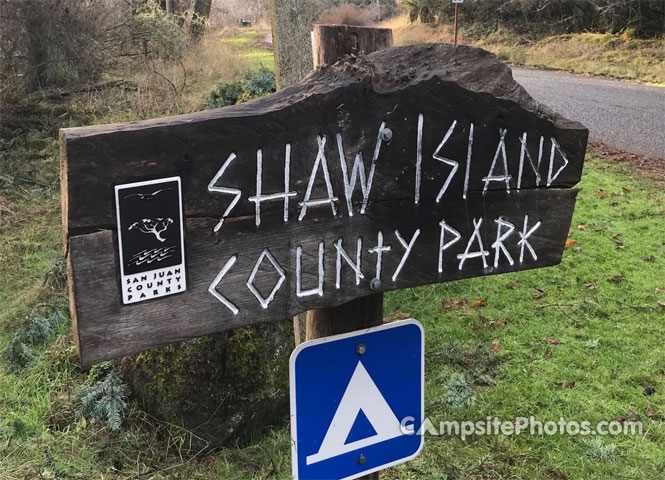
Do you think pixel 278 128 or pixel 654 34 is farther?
pixel 654 34

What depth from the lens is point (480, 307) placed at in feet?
14.0

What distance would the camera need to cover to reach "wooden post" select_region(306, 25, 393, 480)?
4.58 ft

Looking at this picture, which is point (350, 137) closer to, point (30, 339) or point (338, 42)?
point (338, 42)

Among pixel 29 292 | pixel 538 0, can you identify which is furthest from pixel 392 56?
→ pixel 538 0

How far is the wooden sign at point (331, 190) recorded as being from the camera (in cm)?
97

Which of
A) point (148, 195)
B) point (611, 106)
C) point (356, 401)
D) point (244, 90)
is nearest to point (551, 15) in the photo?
point (611, 106)

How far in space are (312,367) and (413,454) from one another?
0.43m

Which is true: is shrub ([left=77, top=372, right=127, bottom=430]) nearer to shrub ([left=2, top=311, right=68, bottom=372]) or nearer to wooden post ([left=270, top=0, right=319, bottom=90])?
shrub ([left=2, top=311, right=68, bottom=372])

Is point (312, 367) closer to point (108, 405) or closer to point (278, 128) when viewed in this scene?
point (278, 128)

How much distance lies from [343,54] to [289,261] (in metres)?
0.56

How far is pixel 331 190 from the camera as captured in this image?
45.9 inches

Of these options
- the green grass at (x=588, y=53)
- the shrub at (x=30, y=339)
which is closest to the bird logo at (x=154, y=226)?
the shrub at (x=30, y=339)

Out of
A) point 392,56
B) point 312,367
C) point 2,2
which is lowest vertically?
point 312,367

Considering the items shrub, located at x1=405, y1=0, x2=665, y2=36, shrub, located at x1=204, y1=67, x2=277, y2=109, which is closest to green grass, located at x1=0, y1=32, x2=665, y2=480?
shrub, located at x1=204, y1=67, x2=277, y2=109
